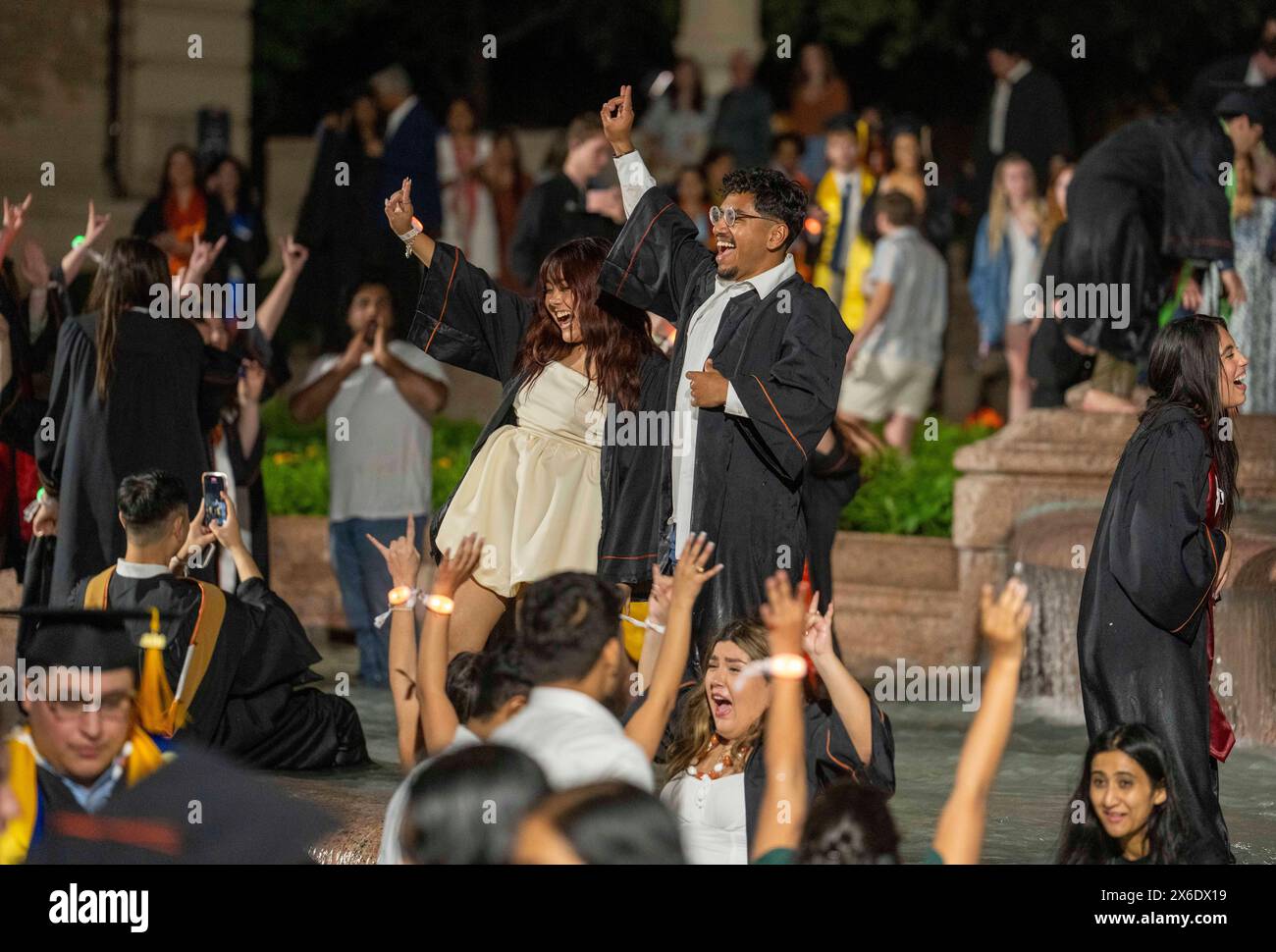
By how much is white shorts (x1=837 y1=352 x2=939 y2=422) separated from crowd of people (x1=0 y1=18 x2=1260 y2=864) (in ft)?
4.15

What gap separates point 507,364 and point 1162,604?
246cm

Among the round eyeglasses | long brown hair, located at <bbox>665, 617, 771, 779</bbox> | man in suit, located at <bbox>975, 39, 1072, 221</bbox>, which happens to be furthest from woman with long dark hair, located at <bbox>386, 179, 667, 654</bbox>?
man in suit, located at <bbox>975, 39, 1072, 221</bbox>

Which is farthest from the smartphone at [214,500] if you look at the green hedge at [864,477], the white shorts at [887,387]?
the white shorts at [887,387]

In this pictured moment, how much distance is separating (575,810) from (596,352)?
13.0 feet

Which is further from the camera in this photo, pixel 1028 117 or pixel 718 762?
pixel 1028 117

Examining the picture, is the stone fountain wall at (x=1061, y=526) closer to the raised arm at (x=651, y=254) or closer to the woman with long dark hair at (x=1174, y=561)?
the woman with long dark hair at (x=1174, y=561)

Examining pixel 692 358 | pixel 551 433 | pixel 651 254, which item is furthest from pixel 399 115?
pixel 692 358

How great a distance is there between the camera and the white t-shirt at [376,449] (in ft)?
36.1

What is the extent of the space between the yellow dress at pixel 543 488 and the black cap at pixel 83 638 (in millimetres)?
1860

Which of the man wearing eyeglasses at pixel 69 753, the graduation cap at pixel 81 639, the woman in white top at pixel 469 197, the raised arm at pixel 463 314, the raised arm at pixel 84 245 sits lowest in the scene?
the man wearing eyeglasses at pixel 69 753

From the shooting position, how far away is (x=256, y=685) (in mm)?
8539

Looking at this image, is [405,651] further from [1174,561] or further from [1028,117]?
[1028,117]

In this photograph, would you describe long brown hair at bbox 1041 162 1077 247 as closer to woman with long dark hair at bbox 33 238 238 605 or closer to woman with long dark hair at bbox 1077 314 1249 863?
woman with long dark hair at bbox 33 238 238 605
